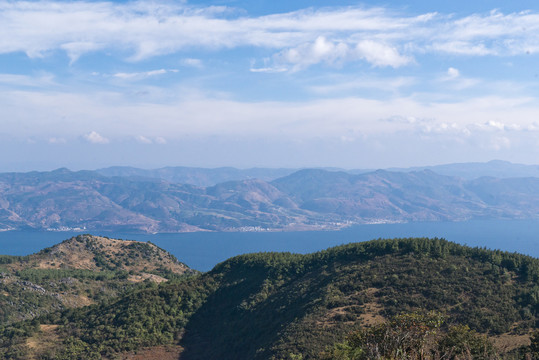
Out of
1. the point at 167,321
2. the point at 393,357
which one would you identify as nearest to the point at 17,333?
the point at 167,321

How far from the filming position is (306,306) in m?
60.8

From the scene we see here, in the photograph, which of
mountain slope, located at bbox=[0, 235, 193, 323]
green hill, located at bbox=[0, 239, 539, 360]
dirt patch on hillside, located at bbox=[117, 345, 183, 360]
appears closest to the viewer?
green hill, located at bbox=[0, 239, 539, 360]

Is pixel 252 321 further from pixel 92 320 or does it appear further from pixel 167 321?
pixel 92 320

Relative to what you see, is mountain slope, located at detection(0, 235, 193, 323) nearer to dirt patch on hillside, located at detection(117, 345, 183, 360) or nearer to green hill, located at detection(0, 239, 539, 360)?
green hill, located at detection(0, 239, 539, 360)

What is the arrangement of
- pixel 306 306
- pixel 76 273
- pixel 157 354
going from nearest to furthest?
1. pixel 306 306
2. pixel 157 354
3. pixel 76 273

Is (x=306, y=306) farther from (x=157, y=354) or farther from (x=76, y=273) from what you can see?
(x=76, y=273)

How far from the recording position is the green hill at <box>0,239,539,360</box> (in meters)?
51.4

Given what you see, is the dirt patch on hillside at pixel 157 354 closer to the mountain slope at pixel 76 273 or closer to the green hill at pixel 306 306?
the green hill at pixel 306 306

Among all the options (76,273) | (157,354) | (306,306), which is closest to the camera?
(306,306)

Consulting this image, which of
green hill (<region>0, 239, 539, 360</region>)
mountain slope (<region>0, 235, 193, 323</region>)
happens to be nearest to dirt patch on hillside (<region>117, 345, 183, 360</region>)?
green hill (<region>0, 239, 539, 360</region>)

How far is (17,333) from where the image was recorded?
6462cm

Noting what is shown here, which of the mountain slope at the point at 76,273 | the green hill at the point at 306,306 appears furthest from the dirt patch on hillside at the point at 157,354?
the mountain slope at the point at 76,273

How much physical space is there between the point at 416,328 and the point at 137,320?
50750 mm

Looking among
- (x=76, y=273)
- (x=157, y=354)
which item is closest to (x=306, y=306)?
(x=157, y=354)
